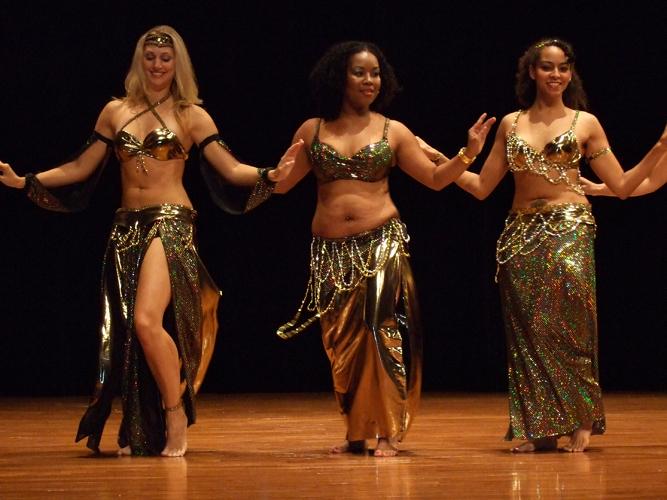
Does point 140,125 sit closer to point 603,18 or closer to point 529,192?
point 529,192

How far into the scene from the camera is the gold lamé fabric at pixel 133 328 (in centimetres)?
491

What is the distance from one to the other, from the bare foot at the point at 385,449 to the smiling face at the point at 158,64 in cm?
150

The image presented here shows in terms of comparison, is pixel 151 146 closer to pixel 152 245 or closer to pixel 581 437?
pixel 152 245

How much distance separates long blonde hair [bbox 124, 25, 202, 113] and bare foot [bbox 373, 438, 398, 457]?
1.39 metres

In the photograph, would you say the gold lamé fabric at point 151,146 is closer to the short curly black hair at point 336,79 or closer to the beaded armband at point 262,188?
the beaded armband at point 262,188

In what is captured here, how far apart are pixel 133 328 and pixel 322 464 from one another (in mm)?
907

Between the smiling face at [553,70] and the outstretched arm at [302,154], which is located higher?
the smiling face at [553,70]

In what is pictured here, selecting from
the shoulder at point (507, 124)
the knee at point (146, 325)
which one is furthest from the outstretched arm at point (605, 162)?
the knee at point (146, 325)

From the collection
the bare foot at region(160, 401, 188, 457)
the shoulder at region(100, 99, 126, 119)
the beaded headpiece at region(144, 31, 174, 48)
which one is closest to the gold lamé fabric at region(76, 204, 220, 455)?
the bare foot at region(160, 401, 188, 457)

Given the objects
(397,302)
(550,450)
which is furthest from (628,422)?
(397,302)

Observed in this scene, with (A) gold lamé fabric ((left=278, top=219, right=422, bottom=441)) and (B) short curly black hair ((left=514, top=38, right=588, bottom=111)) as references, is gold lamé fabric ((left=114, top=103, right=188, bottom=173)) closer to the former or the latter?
(A) gold lamé fabric ((left=278, top=219, right=422, bottom=441))

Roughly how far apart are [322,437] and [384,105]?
137 cm

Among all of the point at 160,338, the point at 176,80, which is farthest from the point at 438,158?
the point at 160,338

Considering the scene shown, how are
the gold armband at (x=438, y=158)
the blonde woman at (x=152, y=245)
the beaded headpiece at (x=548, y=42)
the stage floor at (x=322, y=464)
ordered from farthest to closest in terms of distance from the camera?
1. the gold armband at (x=438, y=158)
2. the beaded headpiece at (x=548, y=42)
3. the blonde woman at (x=152, y=245)
4. the stage floor at (x=322, y=464)
